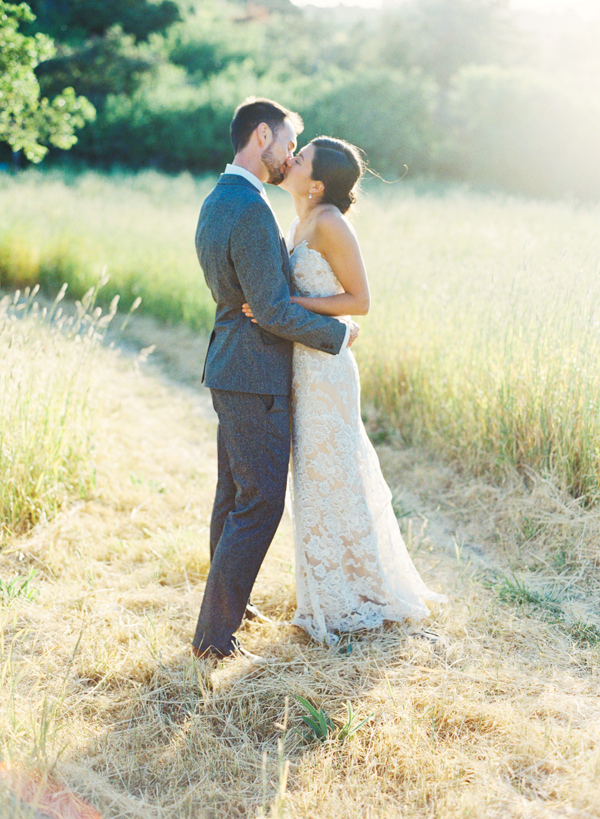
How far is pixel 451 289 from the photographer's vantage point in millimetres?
5406

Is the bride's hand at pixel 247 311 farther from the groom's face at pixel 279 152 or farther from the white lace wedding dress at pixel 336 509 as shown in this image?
the groom's face at pixel 279 152

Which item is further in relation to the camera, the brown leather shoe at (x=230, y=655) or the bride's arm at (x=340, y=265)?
the brown leather shoe at (x=230, y=655)

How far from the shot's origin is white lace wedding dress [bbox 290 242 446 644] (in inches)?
107

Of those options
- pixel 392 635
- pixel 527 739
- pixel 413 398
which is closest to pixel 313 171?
pixel 392 635

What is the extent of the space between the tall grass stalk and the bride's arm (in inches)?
65.8

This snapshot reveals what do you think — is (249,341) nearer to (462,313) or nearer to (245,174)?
(245,174)

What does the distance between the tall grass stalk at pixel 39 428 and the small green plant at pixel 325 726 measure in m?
2.13

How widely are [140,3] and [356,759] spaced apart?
97.0 ft

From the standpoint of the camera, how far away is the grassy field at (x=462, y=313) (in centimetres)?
391

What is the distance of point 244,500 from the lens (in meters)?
2.66

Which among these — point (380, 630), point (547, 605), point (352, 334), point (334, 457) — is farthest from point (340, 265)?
point (547, 605)

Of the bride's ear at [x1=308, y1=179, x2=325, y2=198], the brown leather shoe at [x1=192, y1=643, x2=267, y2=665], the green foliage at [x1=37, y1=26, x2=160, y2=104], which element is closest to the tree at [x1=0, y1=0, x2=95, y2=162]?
the bride's ear at [x1=308, y1=179, x2=325, y2=198]

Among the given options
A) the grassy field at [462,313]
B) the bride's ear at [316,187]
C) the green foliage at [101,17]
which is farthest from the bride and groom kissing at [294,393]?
the green foliage at [101,17]

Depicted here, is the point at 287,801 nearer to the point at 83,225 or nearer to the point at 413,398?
the point at 413,398
